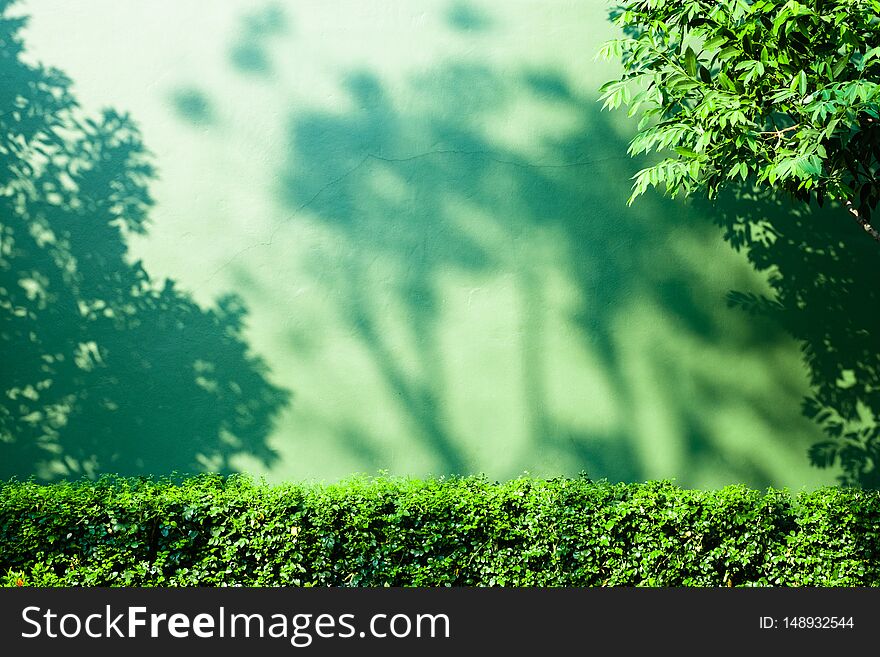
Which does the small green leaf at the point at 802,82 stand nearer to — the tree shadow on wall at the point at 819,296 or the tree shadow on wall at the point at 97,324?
the tree shadow on wall at the point at 819,296

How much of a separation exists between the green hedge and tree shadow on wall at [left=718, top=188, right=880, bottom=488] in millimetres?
1365

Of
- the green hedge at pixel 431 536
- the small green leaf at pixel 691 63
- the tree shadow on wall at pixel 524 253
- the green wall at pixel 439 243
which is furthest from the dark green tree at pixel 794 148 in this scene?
the green hedge at pixel 431 536

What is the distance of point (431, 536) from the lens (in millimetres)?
4605

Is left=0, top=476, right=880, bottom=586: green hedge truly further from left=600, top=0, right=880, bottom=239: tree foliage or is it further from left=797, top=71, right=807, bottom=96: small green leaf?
left=797, top=71, right=807, bottom=96: small green leaf

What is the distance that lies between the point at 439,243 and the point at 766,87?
2.66m

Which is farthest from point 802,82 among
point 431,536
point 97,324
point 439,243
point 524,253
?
point 97,324

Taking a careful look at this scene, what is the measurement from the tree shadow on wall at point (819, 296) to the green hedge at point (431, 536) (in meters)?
1.36

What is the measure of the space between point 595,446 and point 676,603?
1.57 meters

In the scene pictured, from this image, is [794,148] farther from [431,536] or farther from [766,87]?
[431,536]

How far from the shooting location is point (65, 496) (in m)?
4.55

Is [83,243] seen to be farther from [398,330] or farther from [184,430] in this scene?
[398,330]

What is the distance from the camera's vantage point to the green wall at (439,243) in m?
5.85

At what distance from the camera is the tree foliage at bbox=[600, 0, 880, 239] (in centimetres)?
382

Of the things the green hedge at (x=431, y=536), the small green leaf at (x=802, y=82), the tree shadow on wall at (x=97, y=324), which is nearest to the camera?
the small green leaf at (x=802, y=82)
